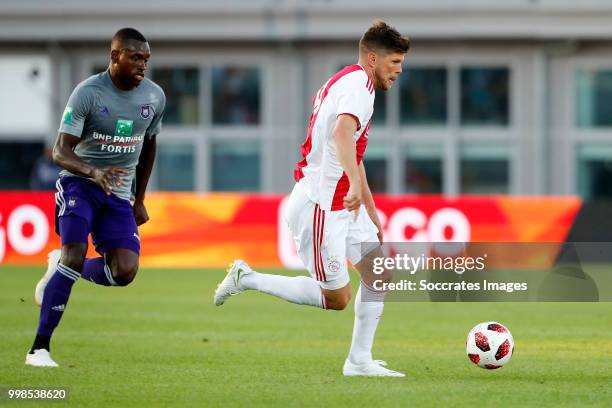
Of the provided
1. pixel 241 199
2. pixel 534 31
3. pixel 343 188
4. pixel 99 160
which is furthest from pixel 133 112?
pixel 534 31

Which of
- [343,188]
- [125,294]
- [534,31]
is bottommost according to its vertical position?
[125,294]

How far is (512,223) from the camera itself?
20.5 meters

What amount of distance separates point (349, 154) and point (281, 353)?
270 cm

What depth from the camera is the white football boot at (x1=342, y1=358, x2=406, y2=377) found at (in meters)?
8.85

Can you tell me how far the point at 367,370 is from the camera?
8.87 meters

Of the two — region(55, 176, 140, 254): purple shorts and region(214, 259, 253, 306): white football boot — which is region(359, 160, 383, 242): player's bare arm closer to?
region(214, 259, 253, 306): white football boot

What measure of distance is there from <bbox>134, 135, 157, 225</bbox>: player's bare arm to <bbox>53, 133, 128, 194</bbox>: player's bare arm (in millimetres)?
737

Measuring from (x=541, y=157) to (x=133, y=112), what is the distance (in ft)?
62.8

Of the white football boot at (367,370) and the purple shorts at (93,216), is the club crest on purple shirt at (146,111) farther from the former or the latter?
the white football boot at (367,370)

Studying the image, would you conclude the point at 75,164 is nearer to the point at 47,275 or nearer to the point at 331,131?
the point at 47,275

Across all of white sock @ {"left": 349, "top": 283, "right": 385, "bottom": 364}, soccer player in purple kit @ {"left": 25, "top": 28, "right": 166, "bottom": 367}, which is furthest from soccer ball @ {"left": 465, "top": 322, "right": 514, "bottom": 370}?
soccer player in purple kit @ {"left": 25, "top": 28, "right": 166, "bottom": 367}

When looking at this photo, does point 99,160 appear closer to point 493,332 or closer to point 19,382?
point 19,382

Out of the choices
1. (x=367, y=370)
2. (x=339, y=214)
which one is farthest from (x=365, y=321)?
(x=339, y=214)

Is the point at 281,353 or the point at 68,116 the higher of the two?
the point at 68,116
